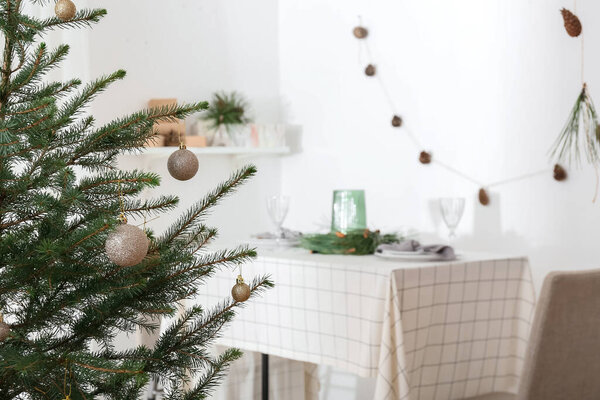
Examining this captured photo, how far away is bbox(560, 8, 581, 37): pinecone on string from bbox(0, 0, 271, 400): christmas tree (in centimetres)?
196

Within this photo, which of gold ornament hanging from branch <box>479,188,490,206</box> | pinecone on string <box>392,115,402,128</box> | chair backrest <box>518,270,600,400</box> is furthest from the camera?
pinecone on string <box>392,115,402,128</box>

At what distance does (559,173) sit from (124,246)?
2.22m

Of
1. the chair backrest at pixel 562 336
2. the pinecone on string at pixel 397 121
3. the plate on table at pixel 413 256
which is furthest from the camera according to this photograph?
the pinecone on string at pixel 397 121

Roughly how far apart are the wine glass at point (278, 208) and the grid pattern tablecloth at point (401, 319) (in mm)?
232

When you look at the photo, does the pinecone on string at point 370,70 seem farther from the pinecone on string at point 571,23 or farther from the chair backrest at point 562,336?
the chair backrest at point 562,336

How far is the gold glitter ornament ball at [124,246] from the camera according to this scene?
1022 millimetres

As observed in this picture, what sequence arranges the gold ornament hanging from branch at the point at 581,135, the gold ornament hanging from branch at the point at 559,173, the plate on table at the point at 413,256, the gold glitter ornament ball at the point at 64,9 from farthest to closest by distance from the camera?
the gold ornament hanging from branch at the point at 559,173 → the gold ornament hanging from branch at the point at 581,135 → the plate on table at the point at 413,256 → the gold glitter ornament ball at the point at 64,9

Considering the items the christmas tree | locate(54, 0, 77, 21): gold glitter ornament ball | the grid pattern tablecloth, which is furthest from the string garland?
locate(54, 0, 77, 21): gold glitter ornament ball

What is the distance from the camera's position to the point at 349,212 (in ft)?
8.66

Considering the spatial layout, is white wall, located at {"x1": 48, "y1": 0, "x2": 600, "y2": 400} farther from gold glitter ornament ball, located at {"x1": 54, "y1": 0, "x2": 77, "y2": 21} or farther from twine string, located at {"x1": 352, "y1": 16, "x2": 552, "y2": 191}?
gold glitter ornament ball, located at {"x1": 54, "y1": 0, "x2": 77, "y2": 21}

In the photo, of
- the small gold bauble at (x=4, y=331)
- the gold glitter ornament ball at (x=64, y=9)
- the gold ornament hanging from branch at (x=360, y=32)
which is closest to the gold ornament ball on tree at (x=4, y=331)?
the small gold bauble at (x=4, y=331)

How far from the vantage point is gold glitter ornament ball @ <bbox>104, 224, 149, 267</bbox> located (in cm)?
102

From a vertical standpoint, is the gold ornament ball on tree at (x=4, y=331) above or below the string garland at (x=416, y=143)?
below

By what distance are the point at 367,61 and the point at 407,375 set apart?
6.18 ft
